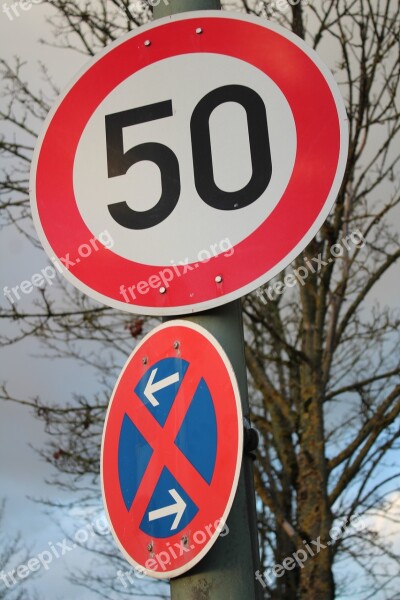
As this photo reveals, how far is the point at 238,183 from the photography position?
1.55m

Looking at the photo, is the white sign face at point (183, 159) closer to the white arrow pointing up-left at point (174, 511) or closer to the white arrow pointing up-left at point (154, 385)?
the white arrow pointing up-left at point (154, 385)

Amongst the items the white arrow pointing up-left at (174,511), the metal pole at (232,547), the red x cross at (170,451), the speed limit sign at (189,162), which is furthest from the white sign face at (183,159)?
the white arrow pointing up-left at (174,511)

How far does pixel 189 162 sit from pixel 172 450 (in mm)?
570

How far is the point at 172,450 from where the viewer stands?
1390 mm

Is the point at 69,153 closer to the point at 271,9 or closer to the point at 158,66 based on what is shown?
the point at 158,66

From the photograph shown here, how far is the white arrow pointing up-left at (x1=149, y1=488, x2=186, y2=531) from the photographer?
1.34 m

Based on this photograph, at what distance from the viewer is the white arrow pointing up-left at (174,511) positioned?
1338mm

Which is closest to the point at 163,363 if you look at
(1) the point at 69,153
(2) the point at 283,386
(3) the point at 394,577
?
(1) the point at 69,153

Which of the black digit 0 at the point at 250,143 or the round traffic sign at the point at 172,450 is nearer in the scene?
the round traffic sign at the point at 172,450

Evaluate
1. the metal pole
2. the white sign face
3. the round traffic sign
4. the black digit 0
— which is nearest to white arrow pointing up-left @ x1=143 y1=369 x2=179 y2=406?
the round traffic sign

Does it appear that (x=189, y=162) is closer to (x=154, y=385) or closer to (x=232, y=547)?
(x=154, y=385)

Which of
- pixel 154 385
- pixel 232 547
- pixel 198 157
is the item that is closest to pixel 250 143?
pixel 198 157

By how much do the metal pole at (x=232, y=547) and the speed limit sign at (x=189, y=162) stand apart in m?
0.06

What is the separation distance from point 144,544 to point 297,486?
5.18 metres
